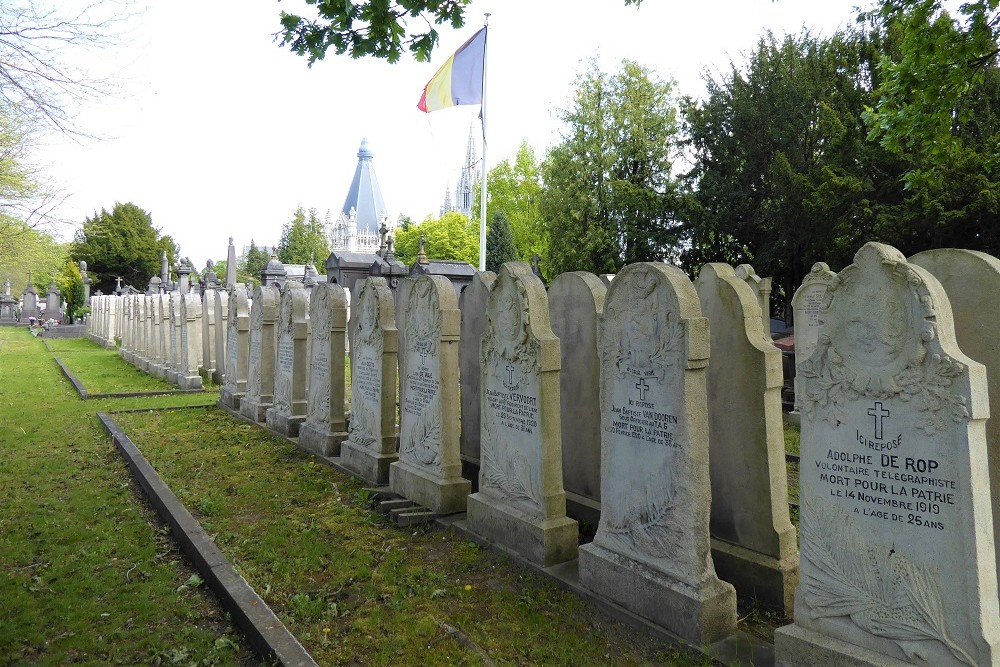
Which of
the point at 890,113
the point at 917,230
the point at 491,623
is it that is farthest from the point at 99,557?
the point at 917,230

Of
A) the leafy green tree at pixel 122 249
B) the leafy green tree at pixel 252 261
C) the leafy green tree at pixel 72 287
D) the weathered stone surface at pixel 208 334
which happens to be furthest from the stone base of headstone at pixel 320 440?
the leafy green tree at pixel 252 261

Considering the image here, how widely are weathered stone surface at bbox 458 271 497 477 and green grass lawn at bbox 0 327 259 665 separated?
2988mm

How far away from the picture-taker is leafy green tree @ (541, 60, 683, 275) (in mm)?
33469

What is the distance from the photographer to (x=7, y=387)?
14812mm

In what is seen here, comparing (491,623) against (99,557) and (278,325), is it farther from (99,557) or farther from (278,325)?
(278,325)

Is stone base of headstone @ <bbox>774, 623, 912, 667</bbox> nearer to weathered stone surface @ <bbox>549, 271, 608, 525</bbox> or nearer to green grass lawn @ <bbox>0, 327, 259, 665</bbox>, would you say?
weathered stone surface @ <bbox>549, 271, 608, 525</bbox>

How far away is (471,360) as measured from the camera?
7.34m

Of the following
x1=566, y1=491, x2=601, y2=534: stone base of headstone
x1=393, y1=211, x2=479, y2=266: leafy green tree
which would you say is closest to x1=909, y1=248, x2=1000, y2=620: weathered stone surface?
x1=566, y1=491, x2=601, y2=534: stone base of headstone

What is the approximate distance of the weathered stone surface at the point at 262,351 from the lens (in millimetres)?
10164

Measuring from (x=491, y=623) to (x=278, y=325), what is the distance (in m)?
6.92

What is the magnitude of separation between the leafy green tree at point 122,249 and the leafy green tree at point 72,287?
2.10 metres

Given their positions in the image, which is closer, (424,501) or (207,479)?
(424,501)

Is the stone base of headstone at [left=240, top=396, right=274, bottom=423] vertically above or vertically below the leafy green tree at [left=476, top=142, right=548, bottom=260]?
below

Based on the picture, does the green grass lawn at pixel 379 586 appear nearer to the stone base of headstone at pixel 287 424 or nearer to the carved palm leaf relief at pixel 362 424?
the carved palm leaf relief at pixel 362 424
